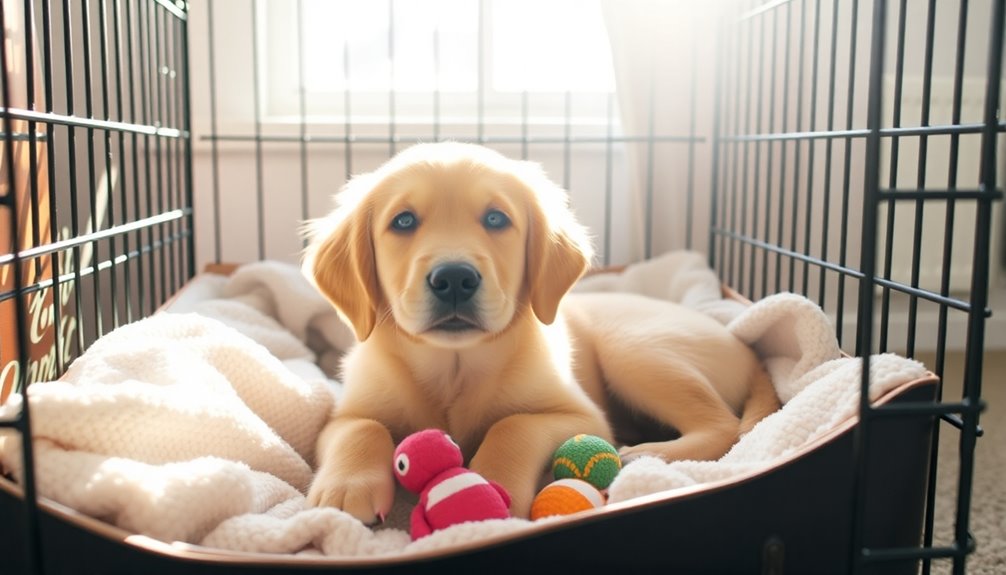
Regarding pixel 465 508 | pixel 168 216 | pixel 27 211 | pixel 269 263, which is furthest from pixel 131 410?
pixel 269 263

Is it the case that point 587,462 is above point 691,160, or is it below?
below

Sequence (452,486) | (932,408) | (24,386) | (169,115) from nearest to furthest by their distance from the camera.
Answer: (24,386) < (932,408) < (452,486) < (169,115)

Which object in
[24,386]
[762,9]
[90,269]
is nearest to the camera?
[24,386]

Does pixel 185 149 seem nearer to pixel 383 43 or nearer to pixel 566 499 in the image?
pixel 383 43

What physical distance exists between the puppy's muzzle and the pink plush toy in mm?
177

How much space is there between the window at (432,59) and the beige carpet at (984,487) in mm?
1527

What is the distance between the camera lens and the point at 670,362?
5.39ft

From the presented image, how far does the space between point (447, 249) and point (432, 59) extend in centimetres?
206

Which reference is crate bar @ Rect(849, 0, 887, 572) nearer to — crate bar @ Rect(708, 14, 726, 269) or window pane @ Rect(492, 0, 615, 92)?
→ crate bar @ Rect(708, 14, 726, 269)

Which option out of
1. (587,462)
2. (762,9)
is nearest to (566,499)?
(587,462)

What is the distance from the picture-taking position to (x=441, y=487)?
1084 mm

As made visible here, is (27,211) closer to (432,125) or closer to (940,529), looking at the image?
(432,125)

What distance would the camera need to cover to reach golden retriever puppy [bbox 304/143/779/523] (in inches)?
49.7

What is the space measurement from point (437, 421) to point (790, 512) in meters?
0.64
